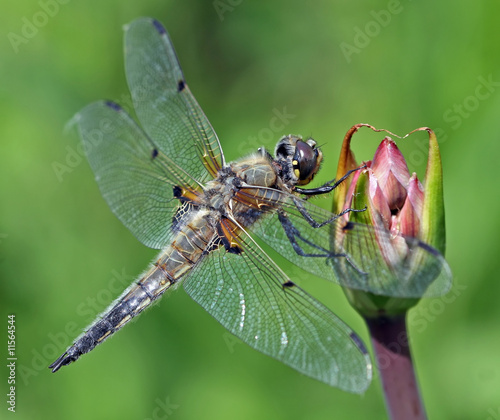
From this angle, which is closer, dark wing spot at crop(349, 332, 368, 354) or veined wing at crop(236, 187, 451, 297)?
veined wing at crop(236, 187, 451, 297)

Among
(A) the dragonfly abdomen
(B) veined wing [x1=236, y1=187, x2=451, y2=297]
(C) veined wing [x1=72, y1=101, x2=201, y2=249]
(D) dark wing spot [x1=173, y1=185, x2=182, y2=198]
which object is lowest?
(B) veined wing [x1=236, y1=187, x2=451, y2=297]

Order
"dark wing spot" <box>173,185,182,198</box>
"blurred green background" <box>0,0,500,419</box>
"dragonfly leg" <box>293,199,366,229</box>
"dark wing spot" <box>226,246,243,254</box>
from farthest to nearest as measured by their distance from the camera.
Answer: "blurred green background" <box>0,0,500,419</box>
"dark wing spot" <box>173,185,182,198</box>
"dark wing spot" <box>226,246,243,254</box>
"dragonfly leg" <box>293,199,366,229</box>

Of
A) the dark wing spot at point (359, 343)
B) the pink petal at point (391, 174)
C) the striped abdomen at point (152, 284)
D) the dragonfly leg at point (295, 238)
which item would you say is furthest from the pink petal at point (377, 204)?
the striped abdomen at point (152, 284)

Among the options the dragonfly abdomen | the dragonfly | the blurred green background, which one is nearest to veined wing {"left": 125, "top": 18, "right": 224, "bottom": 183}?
the dragonfly

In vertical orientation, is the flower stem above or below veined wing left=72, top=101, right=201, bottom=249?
below

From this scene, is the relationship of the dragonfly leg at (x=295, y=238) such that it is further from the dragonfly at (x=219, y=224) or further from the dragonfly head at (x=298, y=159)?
the dragonfly head at (x=298, y=159)

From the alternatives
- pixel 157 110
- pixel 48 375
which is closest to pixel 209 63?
pixel 157 110

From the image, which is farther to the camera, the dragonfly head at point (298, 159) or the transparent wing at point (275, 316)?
the dragonfly head at point (298, 159)

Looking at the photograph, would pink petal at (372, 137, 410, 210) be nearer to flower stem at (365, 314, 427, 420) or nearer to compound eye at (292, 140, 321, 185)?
flower stem at (365, 314, 427, 420)
